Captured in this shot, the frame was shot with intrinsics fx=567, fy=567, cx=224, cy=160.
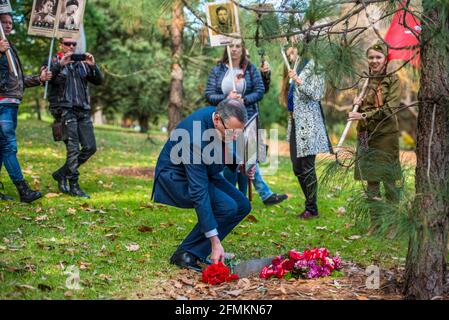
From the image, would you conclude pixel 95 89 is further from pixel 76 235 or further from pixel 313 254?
pixel 313 254

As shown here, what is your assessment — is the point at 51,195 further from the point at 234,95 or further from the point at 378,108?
the point at 378,108

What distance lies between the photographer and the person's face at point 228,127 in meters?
3.92

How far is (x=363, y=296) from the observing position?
12.3 ft

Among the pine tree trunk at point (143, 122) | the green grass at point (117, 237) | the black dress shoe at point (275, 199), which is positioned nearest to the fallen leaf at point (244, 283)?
the green grass at point (117, 237)

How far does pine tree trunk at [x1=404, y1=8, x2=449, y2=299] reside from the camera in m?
3.47

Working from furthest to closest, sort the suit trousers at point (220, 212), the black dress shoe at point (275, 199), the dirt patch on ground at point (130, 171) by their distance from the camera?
1. the dirt patch on ground at point (130, 171)
2. the black dress shoe at point (275, 199)
3. the suit trousers at point (220, 212)

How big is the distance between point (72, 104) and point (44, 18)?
1.00 meters

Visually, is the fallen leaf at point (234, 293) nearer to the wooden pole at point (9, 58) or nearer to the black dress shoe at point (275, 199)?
the black dress shoe at point (275, 199)

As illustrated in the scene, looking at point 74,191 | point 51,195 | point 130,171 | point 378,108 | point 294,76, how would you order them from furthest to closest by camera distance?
point 130,171
point 74,191
point 51,195
point 294,76
point 378,108

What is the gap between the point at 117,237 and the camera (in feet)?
17.1

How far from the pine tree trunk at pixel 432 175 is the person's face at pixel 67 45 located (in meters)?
4.36

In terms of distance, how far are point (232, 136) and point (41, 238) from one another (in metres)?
2.04

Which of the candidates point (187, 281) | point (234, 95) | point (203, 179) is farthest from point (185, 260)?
point (234, 95)
